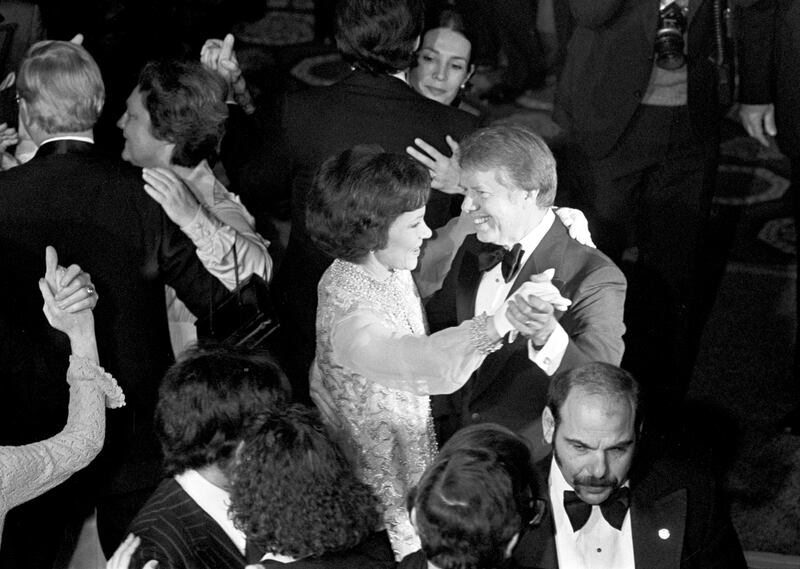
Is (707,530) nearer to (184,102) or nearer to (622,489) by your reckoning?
(622,489)

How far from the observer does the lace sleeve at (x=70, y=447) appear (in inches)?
113

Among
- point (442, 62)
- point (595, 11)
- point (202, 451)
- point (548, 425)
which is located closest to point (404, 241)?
point (548, 425)

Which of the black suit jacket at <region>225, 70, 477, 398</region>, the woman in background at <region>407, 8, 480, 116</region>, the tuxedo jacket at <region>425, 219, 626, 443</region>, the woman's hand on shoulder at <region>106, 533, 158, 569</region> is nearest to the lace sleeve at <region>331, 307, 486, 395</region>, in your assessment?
the tuxedo jacket at <region>425, 219, 626, 443</region>

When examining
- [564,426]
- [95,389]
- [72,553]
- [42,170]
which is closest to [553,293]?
[564,426]

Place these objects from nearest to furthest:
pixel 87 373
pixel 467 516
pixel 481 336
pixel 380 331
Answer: pixel 467 516, pixel 481 336, pixel 380 331, pixel 87 373

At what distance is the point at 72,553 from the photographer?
3.83 m

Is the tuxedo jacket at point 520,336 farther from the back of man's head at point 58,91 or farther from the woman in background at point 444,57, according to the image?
the back of man's head at point 58,91

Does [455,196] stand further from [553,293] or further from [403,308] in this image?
[553,293]

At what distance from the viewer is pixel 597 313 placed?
3283mm

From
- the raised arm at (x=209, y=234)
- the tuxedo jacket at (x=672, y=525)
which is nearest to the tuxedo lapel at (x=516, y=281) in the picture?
the tuxedo jacket at (x=672, y=525)

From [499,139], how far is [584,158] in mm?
1585

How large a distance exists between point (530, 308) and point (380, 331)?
41cm

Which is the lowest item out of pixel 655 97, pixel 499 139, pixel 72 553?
pixel 72 553

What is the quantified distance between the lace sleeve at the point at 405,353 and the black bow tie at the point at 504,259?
0.33m
